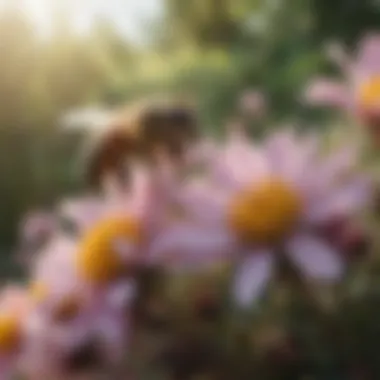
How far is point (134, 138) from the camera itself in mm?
336

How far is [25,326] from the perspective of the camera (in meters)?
0.30

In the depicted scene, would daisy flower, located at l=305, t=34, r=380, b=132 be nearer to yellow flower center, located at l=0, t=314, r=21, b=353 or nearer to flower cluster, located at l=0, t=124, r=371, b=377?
flower cluster, located at l=0, t=124, r=371, b=377

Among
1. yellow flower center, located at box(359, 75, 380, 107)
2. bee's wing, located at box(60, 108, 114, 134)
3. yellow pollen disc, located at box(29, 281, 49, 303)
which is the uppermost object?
bee's wing, located at box(60, 108, 114, 134)

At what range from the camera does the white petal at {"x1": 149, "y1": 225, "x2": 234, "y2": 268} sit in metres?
0.25

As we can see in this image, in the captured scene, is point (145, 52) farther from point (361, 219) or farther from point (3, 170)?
point (361, 219)

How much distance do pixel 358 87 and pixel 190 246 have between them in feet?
0.29

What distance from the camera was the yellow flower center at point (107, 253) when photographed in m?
0.28

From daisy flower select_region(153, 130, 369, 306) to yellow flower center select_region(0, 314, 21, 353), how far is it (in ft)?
0.24

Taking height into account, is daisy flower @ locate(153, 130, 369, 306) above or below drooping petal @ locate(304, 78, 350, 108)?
below

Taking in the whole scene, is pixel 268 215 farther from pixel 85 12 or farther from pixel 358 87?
pixel 85 12

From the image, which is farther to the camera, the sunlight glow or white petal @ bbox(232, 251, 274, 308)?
the sunlight glow

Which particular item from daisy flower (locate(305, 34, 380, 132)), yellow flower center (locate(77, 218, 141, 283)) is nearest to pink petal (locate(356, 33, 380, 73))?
daisy flower (locate(305, 34, 380, 132))

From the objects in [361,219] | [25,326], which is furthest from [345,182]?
[25,326]

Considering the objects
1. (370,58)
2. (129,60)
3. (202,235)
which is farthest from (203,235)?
(129,60)
